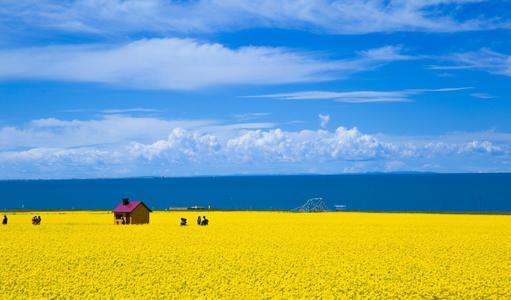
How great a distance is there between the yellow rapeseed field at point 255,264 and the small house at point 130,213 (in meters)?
9.82

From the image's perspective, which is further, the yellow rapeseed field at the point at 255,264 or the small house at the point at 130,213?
the small house at the point at 130,213

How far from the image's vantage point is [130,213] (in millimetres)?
63906

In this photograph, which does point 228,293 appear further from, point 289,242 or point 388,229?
point 388,229

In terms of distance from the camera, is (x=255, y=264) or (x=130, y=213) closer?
(x=255, y=264)

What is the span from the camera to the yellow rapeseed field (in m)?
A: 25.6

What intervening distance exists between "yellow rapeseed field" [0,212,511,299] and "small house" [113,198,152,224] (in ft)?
32.2

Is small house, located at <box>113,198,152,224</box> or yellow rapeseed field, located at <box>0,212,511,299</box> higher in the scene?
small house, located at <box>113,198,152,224</box>

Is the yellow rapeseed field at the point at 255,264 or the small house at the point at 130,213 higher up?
the small house at the point at 130,213

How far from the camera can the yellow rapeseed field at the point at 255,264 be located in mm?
25594

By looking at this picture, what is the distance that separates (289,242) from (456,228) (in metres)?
20.6

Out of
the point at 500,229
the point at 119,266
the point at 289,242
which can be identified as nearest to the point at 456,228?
the point at 500,229

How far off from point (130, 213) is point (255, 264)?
33430mm

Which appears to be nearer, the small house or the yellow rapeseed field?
the yellow rapeseed field

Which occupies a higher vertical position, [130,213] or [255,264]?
[130,213]
